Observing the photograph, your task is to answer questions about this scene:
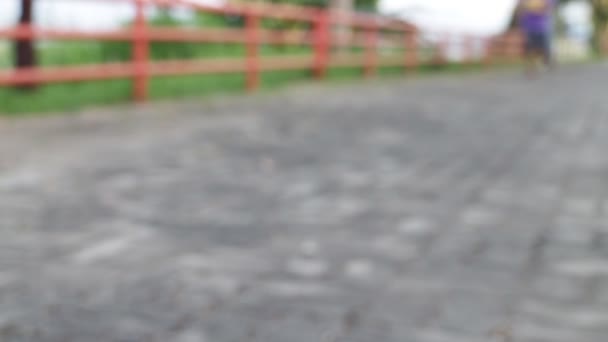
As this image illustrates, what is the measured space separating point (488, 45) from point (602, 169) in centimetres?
1954

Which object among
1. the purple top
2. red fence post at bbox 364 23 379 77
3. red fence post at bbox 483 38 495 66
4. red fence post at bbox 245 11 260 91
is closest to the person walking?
the purple top

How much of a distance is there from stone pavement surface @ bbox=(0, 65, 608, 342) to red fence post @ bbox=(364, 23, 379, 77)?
7.66 meters

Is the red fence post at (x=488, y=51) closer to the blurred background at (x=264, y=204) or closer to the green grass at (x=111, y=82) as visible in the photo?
the green grass at (x=111, y=82)

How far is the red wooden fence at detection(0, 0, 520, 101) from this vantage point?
854 centimetres

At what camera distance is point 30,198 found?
5.00m

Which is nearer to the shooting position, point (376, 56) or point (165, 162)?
point (165, 162)

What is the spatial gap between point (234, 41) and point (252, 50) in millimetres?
647

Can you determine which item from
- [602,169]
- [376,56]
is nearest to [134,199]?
[602,169]

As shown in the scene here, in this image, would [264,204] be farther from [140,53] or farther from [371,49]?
[371,49]

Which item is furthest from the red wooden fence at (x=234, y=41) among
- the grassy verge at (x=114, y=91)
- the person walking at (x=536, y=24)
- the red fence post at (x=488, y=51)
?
the red fence post at (x=488, y=51)

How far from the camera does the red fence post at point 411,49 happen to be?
18.4m

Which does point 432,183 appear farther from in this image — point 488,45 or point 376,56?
point 488,45

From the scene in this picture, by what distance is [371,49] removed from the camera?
16.3 m

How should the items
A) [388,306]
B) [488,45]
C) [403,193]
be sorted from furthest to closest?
1. [488,45]
2. [403,193]
3. [388,306]
